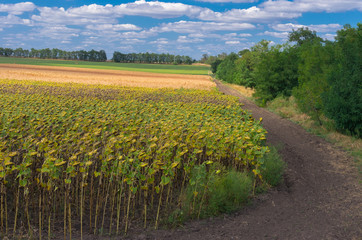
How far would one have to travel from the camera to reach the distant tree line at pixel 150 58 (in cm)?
15525

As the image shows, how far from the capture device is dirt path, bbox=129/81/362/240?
6.20 meters

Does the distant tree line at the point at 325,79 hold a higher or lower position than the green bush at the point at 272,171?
higher

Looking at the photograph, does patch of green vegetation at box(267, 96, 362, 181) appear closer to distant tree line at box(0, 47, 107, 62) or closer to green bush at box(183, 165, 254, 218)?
green bush at box(183, 165, 254, 218)

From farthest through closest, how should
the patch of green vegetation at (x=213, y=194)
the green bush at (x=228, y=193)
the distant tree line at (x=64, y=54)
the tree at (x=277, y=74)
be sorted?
the distant tree line at (x=64, y=54) → the tree at (x=277, y=74) → the green bush at (x=228, y=193) → the patch of green vegetation at (x=213, y=194)

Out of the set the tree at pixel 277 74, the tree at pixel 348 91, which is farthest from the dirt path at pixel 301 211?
the tree at pixel 277 74

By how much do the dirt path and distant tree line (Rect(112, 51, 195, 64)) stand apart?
149374mm

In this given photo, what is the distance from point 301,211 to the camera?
7.38m

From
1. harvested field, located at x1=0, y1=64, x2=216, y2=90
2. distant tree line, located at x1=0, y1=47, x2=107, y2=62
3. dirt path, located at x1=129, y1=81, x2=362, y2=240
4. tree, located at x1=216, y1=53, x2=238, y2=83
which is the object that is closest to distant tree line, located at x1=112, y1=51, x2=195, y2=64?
distant tree line, located at x1=0, y1=47, x2=107, y2=62

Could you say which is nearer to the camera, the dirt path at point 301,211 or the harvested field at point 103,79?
the dirt path at point 301,211

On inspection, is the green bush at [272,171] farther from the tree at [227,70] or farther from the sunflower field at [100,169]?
the tree at [227,70]

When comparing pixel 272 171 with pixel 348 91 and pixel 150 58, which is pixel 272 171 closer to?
pixel 348 91

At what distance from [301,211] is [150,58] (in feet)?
546

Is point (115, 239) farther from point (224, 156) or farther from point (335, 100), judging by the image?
point (335, 100)

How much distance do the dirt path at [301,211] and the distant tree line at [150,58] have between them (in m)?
149
